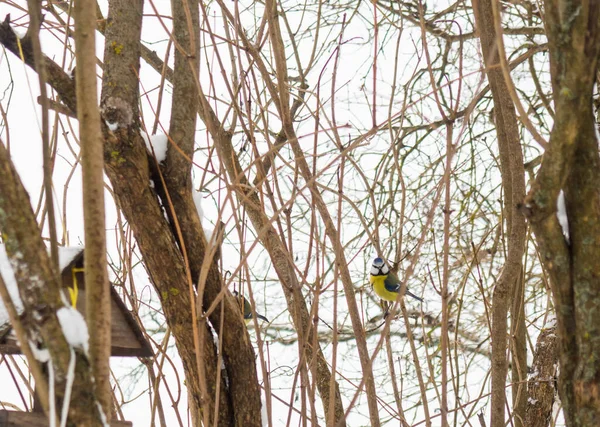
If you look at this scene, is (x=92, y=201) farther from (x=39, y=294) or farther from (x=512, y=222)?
(x=512, y=222)

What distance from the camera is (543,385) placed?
2150mm

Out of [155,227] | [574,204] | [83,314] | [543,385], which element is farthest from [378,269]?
[574,204]

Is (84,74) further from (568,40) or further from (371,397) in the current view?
(371,397)

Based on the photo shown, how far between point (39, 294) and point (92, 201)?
0.12m

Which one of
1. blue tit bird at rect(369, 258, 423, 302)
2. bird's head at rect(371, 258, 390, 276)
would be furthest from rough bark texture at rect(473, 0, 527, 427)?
blue tit bird at rect(369, 258, 423, 302)

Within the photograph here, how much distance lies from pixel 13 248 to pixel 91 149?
5.7 inches

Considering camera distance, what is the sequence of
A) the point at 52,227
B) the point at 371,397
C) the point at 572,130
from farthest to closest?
1. the point at 371,397
2. the point at 572,130
3. the point at 52,227

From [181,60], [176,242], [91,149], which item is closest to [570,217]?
[91,149]

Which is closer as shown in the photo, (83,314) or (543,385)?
(83,314)

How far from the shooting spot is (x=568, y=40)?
806 millimetres

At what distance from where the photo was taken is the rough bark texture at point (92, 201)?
760mm

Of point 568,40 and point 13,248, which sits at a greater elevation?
point 568,40

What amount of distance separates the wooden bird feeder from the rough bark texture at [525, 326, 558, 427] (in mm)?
1335

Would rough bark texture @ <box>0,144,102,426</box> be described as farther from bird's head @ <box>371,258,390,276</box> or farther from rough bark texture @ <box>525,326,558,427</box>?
bird's head @ <box>371,258,390,276</box>
